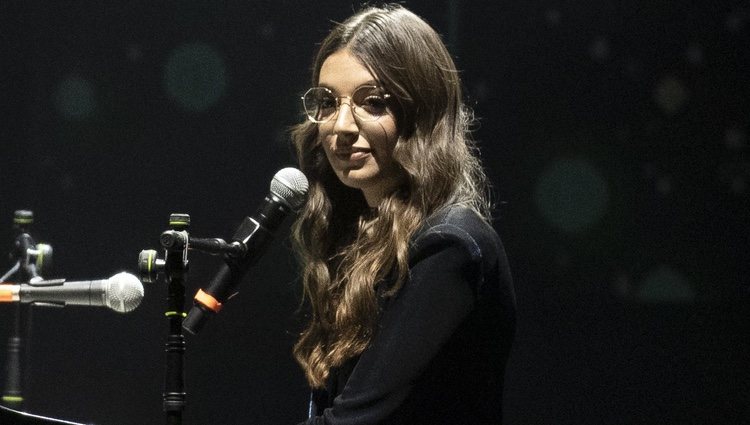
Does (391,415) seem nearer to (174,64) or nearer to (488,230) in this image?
(488,230)

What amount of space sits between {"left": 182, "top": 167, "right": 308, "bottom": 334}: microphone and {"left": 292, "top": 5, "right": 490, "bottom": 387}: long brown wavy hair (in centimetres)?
17

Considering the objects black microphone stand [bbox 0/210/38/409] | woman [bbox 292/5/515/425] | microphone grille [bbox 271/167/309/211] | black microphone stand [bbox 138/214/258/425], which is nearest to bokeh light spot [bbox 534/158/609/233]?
woman [bbox 292/5/515/425]

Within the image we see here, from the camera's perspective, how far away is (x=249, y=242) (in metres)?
1.53

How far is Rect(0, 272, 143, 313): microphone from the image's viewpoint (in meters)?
1.60

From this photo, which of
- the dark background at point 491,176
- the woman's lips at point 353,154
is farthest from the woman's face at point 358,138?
the dark background at point 491,176

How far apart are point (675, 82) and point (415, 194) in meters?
1.57

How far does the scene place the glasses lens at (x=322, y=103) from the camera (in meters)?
1.77

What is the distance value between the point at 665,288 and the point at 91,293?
1907mm

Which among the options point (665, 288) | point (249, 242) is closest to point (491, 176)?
point (665, 288)

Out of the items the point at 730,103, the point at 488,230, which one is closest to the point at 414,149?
the point at 488,230

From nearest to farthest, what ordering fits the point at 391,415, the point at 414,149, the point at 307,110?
1. the point at 391,415
2. the point at 414,149
3. the point at 307,110

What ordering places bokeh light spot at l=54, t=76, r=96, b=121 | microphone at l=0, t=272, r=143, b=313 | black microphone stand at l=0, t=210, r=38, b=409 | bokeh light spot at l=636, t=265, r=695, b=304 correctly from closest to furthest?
microphone at l=0, t=272, r=143, b=313 → black microphone stand at l=0, t=210, r=38, b=409 → bokeh light spot at l=636, t=265, r=695, b=304 → bokeh light spot at l=54, t=76, r=96, b=121

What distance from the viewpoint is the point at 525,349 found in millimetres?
2938

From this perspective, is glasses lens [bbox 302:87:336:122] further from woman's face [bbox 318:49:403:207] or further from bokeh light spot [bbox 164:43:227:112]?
bokeh light spot [bbox 164:43:227:112]
